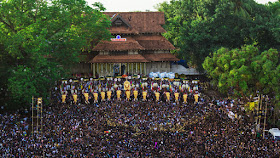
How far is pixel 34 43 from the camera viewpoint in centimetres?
2847

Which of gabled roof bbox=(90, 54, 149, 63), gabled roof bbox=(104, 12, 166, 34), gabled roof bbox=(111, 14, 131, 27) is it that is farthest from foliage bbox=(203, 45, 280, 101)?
gabled roof bbox=(104, 12, 166, 34)

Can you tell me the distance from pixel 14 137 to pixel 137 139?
8.94 m

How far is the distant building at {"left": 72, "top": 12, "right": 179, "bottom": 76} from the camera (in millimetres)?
44828

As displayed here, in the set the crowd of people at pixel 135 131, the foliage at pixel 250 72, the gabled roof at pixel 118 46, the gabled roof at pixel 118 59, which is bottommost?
the crowd of people at pixel 135 131

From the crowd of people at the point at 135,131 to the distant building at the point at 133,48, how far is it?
451 inches

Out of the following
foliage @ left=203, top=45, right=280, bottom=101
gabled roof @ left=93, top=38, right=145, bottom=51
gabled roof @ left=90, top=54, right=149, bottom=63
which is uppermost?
gabled roof @ left=93, top=38, right=145, bottom=51

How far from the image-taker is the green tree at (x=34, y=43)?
2802cm

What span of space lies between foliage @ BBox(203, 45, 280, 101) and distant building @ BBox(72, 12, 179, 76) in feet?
55.3

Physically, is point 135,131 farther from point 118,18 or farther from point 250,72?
point 118,18

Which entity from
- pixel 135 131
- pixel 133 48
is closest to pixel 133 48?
pixel 133 48

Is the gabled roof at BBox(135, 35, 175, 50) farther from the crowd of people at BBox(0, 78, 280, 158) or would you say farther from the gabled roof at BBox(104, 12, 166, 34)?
the crowd of people at BBox(0, 78, 280, 158)

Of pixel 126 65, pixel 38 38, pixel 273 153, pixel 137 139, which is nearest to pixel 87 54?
pixel 126 65

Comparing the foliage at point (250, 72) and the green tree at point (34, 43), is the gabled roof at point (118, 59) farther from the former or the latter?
the foliage at point (250, 72)

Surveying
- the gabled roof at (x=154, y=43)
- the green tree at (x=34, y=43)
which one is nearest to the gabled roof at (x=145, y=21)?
the gabled roof at (x=154, y=43)
